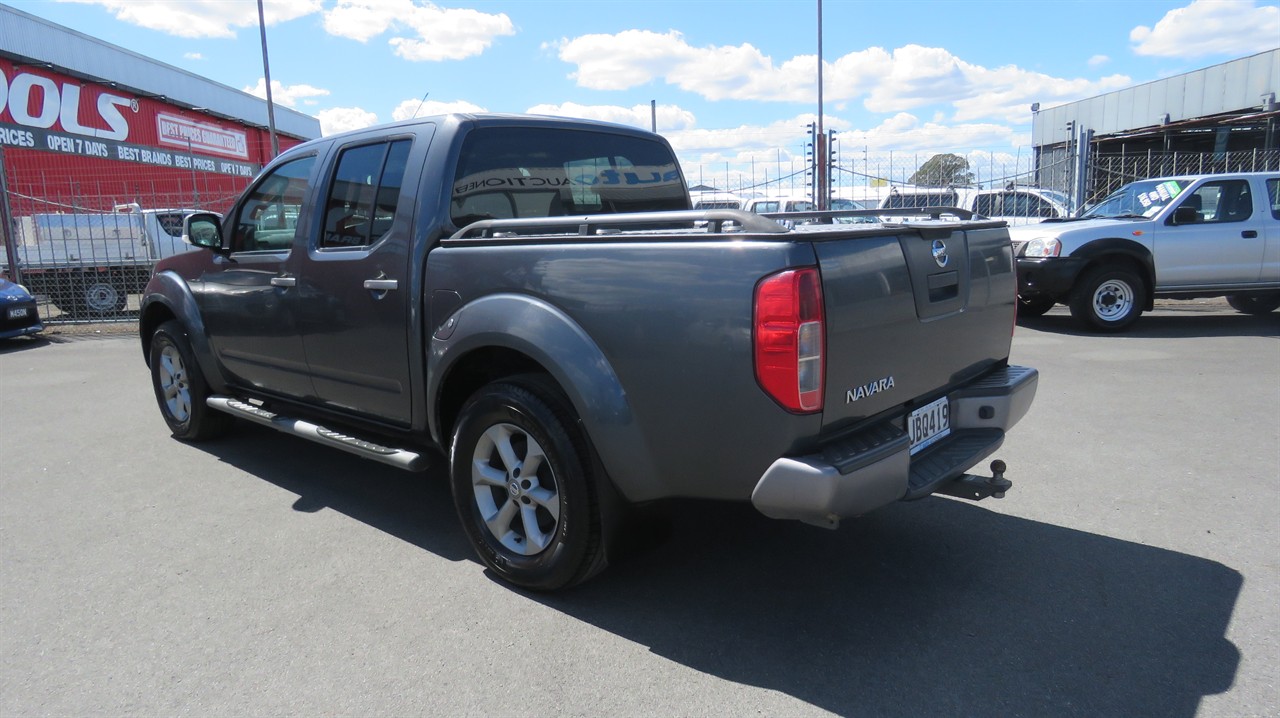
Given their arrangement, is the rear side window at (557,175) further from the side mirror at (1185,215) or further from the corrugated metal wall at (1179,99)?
the corrugated metal wall at (1179,99)

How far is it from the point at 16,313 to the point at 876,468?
12.3 m

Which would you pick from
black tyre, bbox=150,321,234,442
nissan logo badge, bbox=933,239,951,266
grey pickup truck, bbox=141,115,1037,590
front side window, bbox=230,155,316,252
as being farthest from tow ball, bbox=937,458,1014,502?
black tyre, bbox=150,321,234,442

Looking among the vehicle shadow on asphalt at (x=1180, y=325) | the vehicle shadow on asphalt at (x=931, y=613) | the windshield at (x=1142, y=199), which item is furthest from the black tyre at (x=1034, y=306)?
the vehicle shadow on asphalt at (x=931, y=613)

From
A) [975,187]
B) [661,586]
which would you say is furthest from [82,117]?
[661,586]

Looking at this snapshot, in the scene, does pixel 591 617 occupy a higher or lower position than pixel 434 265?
lower

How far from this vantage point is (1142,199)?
10688mm

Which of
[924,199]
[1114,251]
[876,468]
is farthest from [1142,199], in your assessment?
[876,468]

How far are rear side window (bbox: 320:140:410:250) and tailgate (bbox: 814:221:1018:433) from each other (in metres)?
2.19

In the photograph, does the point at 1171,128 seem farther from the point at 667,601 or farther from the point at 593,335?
the point at 593,335

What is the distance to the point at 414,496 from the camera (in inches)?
190

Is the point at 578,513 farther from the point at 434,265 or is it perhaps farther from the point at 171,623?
the point at 171,623

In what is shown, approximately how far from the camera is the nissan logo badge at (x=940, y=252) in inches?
131

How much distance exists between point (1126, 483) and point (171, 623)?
4688 millimetres

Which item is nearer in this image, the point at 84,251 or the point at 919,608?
the point at 919,608
